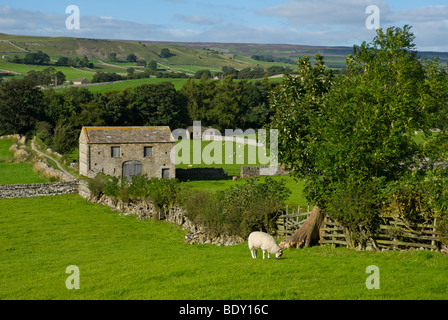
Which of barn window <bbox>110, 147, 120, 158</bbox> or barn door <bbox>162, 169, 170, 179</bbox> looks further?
barn door <bbox>162, 169, 170, 179</bbox>

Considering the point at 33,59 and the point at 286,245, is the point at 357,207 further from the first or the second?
the point at 33,59

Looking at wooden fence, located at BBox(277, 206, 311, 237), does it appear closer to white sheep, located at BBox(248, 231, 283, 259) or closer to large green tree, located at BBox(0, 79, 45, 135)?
white sheep, located at BBox(248, 231, 283, 259)

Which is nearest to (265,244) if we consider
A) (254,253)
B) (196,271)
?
(254,253)

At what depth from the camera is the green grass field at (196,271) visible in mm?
14555

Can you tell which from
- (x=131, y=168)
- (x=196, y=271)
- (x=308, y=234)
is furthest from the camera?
(x=131, y=168)

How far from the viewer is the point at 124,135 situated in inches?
2002

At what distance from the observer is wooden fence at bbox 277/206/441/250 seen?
19.1 m

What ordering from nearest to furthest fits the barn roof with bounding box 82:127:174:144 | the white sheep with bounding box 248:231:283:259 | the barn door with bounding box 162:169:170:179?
the white sheep with bounding box 248:231:283:259
the barn roof with bounding box 82:127:174:144
the barn door with bounding box 162:169:170:179

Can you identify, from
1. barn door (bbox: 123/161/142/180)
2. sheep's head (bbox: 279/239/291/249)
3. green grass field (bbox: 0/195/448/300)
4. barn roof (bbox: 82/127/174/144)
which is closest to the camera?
green grass field (bbox: 0/195/448/300)

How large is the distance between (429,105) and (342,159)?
17.2 feet

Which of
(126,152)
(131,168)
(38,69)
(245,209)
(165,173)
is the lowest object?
(165,173)

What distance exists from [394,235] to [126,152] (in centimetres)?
3443

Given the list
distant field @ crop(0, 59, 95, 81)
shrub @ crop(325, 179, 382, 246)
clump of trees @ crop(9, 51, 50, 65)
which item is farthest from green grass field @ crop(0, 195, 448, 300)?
clump of trees @ crop(9, 51, 50, 65)

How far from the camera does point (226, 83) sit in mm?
115312
